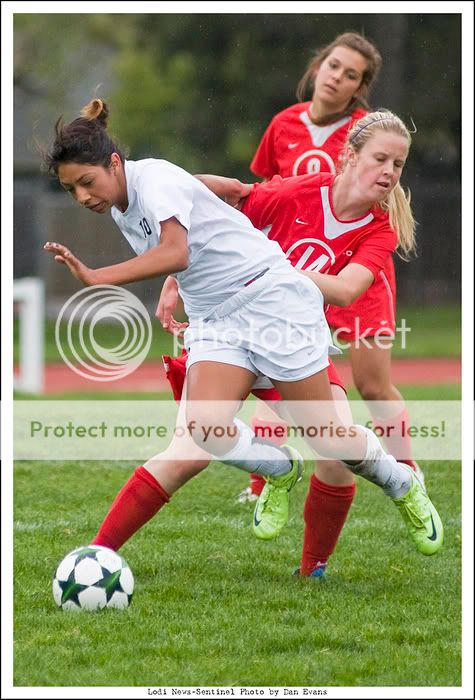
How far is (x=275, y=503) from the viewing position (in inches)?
179

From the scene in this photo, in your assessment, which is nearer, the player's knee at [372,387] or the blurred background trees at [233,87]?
the player's knee at [372,387]

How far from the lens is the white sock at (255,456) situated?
163 inches

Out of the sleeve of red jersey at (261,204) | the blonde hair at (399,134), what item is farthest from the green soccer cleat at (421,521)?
the sleeve of red jersey at (261,204)

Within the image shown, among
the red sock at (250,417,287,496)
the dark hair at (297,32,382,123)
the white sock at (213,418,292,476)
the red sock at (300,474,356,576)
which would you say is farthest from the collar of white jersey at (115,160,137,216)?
the dark hair at (297,32,382,123)

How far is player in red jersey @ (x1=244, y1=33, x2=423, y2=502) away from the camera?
5656mm

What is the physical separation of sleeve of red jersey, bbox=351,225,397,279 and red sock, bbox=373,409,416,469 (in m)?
1.74

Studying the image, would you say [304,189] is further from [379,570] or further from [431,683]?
[431,683]

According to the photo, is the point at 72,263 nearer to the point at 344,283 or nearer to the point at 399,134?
the point at 344,283

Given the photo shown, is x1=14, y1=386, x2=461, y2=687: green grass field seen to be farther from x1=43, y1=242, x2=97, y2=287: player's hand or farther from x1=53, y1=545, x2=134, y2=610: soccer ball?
x1=43, y1=242, x2=97, y2=287: player's hand

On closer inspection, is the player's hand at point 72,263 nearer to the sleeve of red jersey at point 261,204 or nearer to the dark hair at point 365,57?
the sleeve of red jersey at point 261,204

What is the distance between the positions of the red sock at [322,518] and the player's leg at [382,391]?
1.19 m

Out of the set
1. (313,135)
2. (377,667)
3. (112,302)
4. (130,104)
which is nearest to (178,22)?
(130,104)

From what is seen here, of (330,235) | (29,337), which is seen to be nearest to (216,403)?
(330,235)

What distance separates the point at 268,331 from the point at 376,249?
0.66 meters
